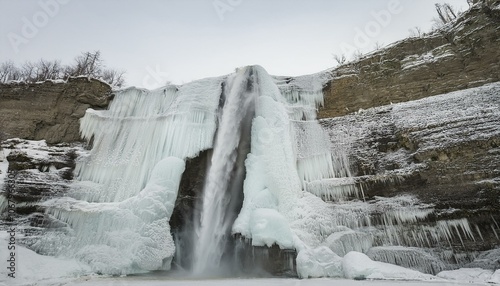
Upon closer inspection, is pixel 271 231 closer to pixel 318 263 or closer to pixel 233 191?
pixel 318 263

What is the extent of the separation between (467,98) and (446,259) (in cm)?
416

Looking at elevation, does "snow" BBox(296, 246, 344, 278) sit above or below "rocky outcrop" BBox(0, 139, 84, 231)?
below

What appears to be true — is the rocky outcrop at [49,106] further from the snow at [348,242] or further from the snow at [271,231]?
the snow at [348,242]

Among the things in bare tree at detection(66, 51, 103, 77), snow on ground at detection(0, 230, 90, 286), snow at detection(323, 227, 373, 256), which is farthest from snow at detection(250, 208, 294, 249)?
bare tree at detection(66, 51, 103, 77)

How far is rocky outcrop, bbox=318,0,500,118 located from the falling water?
2.69 m

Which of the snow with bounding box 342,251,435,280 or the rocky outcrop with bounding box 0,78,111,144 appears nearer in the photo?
the snow with bounding box 342,251,435,280

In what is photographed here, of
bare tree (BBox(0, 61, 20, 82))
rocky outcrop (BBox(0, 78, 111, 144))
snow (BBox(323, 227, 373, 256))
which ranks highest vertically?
bare tree (BBox(0, 61, 20, 82))

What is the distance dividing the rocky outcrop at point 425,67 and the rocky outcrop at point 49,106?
27.4ft

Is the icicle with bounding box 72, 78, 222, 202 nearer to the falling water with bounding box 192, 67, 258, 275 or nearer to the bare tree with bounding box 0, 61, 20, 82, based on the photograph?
the falling water with bounding box 192, 67, 258, 275

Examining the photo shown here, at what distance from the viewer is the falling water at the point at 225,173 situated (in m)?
7.93

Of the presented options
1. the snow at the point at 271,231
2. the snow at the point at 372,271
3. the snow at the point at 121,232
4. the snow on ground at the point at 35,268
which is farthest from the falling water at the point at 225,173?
the snow at the point at 372,271

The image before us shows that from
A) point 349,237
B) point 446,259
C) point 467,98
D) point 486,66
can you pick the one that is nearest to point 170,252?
point 349,237

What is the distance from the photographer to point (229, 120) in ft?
31.2

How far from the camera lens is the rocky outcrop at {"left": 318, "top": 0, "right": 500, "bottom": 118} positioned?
7852 millimetres
